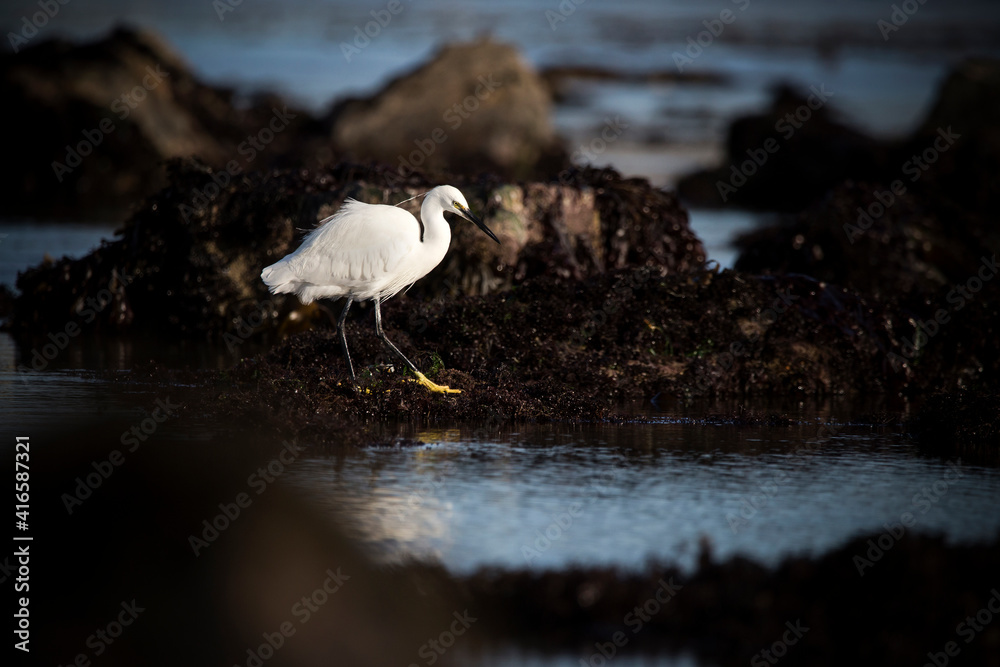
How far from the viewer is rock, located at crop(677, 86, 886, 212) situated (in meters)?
31.4

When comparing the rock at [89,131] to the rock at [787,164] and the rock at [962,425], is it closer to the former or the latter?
the rock at [787,164]

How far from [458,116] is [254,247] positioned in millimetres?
23993

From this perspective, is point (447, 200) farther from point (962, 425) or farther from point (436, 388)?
point (962, 425)

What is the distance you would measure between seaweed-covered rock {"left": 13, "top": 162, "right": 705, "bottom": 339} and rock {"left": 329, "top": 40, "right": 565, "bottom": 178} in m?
22.7

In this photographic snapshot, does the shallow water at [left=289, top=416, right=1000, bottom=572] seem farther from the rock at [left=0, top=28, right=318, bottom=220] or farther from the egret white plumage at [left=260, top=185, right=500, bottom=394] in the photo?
the rock at [left=0, top=28, right=318, bottom=220]

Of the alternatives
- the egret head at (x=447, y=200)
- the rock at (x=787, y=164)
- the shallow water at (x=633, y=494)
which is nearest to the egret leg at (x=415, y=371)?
the shallow water at (x=633, y=494)

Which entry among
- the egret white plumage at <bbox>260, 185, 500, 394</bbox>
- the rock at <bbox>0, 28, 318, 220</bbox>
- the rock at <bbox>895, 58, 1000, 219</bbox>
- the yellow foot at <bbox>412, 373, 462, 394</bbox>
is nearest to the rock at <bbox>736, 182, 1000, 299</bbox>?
the rock at <bbox>895, 58, 1000, 219</bbox>

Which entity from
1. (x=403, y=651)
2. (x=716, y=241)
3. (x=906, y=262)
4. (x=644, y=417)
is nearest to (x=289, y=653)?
(x=403, y=651)

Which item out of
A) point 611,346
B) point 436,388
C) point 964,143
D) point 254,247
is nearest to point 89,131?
point 964,143

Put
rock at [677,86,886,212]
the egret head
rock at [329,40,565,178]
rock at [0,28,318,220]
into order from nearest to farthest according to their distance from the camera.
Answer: the egret head → rock at [0,28,318,220] → rock at [677,86,886,212] → rock at [329,40,565,178]

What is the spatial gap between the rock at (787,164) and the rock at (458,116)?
499 cm

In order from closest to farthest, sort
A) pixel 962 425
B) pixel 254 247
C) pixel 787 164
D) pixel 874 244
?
pixel 962 425 < pixel 254 247 < pixel 874 244 < pixel 787 164

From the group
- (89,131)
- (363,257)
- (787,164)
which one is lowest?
(363,257)

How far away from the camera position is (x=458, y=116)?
110 ft
